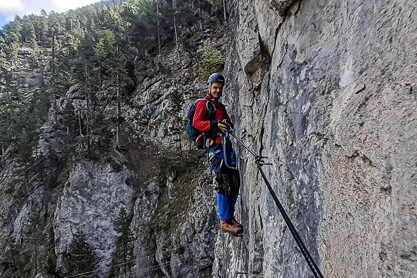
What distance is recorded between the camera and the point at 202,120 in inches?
189

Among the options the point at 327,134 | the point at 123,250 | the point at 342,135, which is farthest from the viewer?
the point at 123,250

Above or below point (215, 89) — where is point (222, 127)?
below

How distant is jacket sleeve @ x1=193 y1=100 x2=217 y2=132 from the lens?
4705mm

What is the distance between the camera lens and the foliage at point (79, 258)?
73.7 feet

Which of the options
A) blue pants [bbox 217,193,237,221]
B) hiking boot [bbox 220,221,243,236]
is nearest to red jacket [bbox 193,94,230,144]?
blue pants [bbox 217,193,237,221]

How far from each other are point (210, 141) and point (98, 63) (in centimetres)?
3622

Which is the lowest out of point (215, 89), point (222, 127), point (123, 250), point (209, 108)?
point (123, 250)

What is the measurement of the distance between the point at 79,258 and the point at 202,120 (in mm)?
21482

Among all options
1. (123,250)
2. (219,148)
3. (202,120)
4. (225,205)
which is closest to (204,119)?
(202,120)

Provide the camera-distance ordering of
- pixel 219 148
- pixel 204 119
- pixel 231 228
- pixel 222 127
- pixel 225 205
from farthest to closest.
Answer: pixel 231 228 → pixel 225 205 → pixel 219 148 → pixel 204 119 → pixel 222 127

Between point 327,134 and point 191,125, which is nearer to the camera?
point 327,134

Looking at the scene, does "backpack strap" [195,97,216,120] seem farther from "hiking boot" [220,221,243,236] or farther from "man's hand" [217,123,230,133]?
"hiking boot" [220,221,243,236]

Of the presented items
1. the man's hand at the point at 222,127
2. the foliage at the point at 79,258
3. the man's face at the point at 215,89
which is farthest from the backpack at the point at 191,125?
the foliage at the point at 79,258

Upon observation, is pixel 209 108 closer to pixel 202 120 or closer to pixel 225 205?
pixel 202 120
